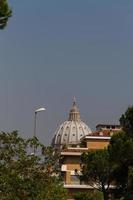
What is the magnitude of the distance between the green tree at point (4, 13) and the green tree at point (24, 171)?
453cm

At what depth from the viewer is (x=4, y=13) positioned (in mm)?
16750

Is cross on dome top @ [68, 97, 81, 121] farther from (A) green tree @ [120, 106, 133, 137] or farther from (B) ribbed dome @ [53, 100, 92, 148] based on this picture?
(A) green tree @ [120, 106, 133, 137]

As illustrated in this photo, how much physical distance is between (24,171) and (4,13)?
5602 mm

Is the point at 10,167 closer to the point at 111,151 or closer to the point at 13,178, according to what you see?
the point at 13,178

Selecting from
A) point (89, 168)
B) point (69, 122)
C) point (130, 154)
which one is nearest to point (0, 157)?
point (130, 154)

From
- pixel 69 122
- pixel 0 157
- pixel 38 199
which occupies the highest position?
pixel 69 122

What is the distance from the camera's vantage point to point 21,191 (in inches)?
755

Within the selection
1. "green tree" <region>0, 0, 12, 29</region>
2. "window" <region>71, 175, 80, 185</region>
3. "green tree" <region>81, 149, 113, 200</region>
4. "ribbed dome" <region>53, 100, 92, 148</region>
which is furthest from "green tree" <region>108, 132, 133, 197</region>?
"ribbed dome" <region>53, 100, 92, 148</region>

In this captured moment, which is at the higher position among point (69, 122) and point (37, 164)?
point (69, 122)

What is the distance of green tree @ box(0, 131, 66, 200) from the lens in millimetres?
19031

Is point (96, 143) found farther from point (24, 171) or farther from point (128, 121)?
point (24, 171)

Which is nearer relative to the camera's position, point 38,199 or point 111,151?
point 38,199

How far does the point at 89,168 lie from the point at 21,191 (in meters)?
26.2

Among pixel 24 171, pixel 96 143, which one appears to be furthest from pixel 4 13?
pixel 96 143
